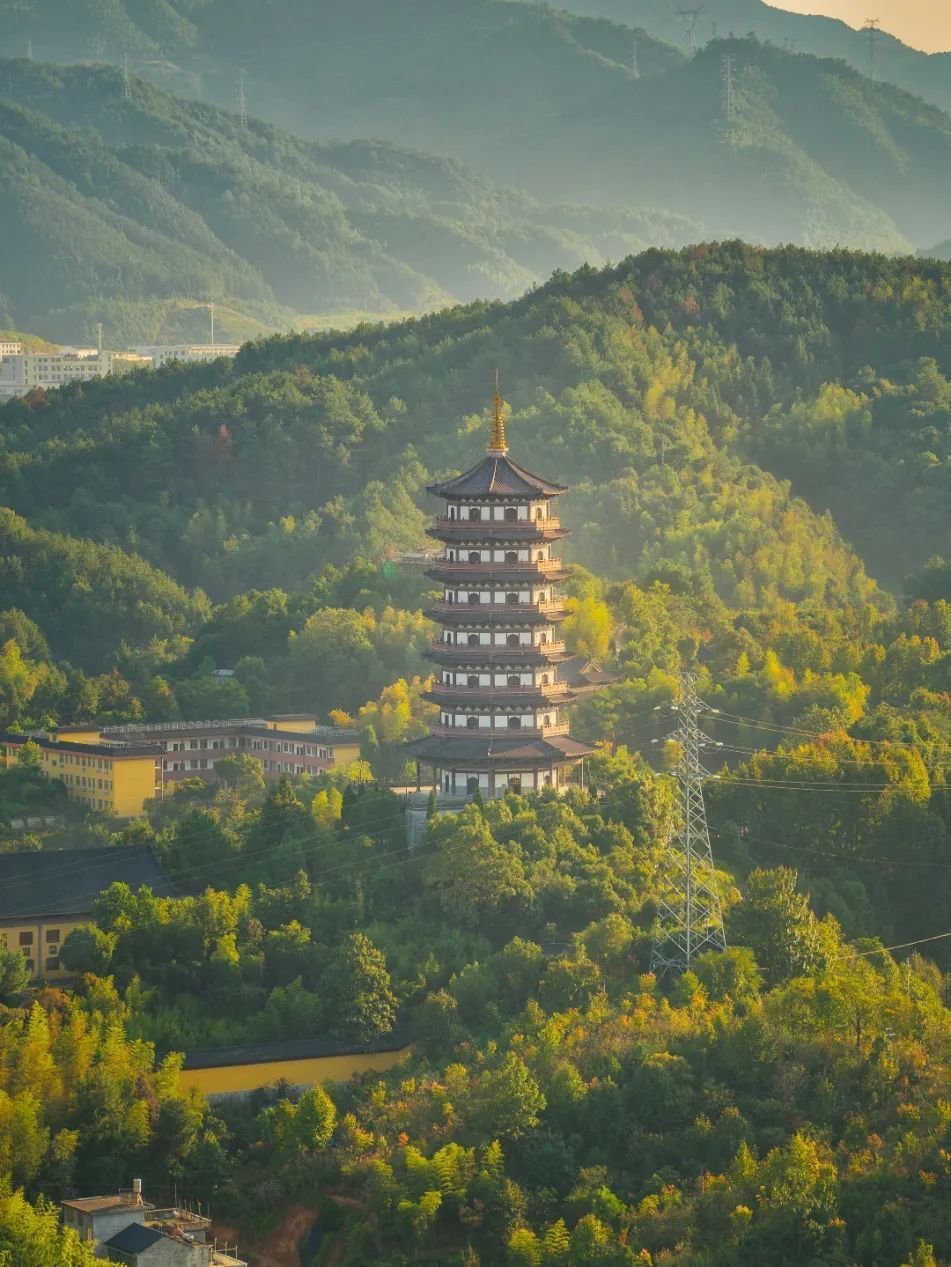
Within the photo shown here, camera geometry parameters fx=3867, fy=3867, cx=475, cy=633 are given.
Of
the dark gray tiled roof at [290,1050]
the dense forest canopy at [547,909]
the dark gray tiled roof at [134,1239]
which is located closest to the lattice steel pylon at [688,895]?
the dense forest canopy at [547,909]

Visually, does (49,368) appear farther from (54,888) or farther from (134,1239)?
(134,1239)

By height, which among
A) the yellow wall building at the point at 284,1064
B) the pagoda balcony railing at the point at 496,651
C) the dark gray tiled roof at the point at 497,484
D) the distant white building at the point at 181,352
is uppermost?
the distant white building at the point at 181,352

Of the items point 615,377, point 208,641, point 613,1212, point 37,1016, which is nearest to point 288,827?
point 37,1016

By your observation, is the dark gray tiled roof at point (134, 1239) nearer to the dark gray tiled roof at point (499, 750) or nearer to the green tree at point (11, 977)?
the green tree at point (11, 977)

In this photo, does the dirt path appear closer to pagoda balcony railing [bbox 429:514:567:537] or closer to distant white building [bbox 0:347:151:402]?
pagoda balcony railing [bbox 429:514:567:537]

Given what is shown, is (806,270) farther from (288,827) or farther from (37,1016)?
(37,1016)

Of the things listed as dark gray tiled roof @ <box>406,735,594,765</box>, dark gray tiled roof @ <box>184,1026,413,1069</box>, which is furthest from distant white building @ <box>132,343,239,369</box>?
dark gray tiled roof @ <box>184,1026,413,1069</box>
